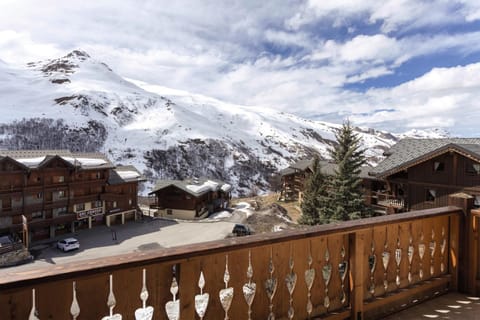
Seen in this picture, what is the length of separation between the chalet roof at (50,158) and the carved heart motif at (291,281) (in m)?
21.3

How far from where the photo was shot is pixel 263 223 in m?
21.6

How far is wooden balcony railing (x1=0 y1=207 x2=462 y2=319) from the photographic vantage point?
1.46 m

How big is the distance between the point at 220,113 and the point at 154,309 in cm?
8755

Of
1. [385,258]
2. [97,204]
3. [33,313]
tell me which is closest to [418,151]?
[385,258]

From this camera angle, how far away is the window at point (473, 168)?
1295cm

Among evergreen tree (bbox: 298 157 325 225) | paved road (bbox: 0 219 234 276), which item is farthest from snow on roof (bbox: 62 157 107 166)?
evergreen tree (bbox: 298 157 325 225)

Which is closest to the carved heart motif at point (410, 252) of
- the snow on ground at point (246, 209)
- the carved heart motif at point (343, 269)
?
the carved heart motif at point (343, 269)

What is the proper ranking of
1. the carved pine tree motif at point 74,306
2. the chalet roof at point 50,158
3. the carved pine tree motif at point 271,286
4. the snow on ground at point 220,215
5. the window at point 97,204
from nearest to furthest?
1. the carved pine tree motif at point 74,306
2. the carved pine tree motif at point 271,286
3. the chalet roof at point 50,158
4. the window at point 97,204
5. the snow on ground at point 220,215

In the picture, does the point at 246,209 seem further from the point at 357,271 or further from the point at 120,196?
the point at 357,271

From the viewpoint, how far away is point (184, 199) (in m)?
26.4

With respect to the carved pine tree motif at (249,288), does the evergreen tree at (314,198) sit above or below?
below

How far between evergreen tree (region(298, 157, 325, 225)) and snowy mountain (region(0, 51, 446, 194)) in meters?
27.0

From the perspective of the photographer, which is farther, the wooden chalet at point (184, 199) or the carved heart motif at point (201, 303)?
the wooden chalet at point (184, 199)

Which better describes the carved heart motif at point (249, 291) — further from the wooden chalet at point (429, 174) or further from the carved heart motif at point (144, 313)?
the wooden chalet at point (429, 174)
